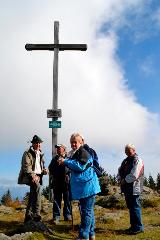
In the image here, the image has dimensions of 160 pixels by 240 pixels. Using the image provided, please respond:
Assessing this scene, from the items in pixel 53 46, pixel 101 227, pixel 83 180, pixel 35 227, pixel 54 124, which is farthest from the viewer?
pixel 53 46

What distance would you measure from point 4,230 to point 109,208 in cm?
628

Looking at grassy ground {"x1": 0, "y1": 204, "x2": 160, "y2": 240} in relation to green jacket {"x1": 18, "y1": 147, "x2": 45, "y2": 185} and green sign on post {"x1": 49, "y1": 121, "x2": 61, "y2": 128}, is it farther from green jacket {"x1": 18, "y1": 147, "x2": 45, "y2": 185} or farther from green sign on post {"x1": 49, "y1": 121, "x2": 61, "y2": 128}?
green sign on post {"x1": 49, "y1": 121, "x2": 61, "y2": 128}

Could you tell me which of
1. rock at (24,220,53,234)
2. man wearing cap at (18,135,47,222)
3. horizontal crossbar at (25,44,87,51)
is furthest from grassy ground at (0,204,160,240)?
horizontal crossbar at (25,44,87,51)

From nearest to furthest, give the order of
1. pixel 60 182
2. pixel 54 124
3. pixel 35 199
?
pixel 35 199 < pixel 60 182 < pixel 54 124

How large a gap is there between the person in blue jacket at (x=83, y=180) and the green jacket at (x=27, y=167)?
2535 millimetres

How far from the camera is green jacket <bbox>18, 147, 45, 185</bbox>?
41.3 feet

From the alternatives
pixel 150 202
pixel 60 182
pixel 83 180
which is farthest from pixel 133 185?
pixel 150 202

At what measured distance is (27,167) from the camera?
12.6 meters

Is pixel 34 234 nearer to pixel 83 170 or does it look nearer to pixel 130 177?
pixel 83 170

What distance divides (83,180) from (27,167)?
2.85m

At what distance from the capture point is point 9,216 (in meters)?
15.5

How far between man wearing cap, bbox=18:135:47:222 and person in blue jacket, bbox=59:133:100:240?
2.52 m

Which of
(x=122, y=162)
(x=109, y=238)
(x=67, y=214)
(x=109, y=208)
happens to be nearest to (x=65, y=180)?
(x=67, y=214)

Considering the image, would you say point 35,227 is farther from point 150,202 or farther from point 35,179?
point 150,202
